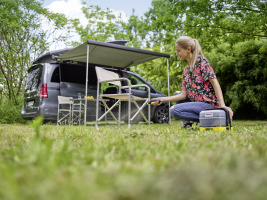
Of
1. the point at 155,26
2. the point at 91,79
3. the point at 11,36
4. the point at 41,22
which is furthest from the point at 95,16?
the point at 91,79

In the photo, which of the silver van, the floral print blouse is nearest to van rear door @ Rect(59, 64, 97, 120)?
the silver van

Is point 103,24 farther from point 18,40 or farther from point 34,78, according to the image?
point 34,78

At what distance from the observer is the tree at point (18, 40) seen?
8.24 m

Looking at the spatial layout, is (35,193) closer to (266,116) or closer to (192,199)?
(192,199)

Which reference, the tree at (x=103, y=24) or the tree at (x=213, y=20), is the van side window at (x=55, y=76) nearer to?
the tree at (x=213, y=20)

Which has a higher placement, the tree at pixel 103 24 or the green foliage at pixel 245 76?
the tree at pixel 103 24

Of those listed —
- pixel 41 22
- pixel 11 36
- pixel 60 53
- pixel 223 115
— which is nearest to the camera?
pixel 223 115

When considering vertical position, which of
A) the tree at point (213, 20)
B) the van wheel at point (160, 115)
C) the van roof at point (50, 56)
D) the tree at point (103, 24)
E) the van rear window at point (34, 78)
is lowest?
the van wheel at point (160, 115)

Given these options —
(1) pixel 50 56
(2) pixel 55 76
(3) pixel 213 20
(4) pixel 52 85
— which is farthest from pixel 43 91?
(3) pixel 213 20

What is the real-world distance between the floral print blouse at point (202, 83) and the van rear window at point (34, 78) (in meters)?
3.91

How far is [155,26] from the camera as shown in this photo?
771cm

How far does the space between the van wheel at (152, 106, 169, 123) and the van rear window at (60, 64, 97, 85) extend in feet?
6.63

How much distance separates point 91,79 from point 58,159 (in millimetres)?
5986

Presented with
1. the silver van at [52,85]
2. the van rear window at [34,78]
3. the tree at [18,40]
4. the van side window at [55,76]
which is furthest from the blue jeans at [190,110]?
the tree at [18,40]
